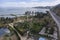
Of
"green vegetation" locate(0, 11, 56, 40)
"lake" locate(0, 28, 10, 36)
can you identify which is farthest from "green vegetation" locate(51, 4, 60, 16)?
"lake" locate(0, 28, 10, 36)

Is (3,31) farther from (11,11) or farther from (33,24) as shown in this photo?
(33,24)

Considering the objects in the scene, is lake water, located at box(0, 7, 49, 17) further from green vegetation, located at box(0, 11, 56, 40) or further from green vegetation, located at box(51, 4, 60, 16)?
green vegetation, located at box(51, 4, 60, 16)

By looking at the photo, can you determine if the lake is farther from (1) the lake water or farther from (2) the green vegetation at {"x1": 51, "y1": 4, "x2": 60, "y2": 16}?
(2) the green vegetation at {"x1": 51, "y1": 4, "x2": 60, "y2": 16}

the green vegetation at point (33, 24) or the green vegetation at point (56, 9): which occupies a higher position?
the green vegetation at point (56, 9)

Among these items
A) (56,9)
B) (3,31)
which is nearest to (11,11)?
(3,31)

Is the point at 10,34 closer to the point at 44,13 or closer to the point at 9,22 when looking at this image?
the point at 9,22

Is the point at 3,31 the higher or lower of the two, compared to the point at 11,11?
lower

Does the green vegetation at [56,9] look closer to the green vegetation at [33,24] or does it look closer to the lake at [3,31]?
the green vegetation at [33,24]

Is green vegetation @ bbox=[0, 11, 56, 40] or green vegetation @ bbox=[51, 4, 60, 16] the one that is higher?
green vegetation @ bbox=[51, 4, 60, 16]

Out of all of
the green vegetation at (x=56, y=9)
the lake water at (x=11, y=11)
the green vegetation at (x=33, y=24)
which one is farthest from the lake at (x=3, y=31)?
the green vegetation at (x=56, y=9)

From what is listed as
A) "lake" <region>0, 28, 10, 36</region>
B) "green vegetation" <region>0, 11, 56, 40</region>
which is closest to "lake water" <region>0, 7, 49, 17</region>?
"green vegetation" <region>0, 11, 56, 40</region>

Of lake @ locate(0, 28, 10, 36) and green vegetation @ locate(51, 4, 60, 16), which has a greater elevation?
green vegetation @ locate(51, 4, 60, 16)

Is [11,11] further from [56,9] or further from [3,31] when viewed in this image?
[56,9]

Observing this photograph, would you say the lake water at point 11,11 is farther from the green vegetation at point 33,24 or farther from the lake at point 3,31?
the lake at point 3,31
